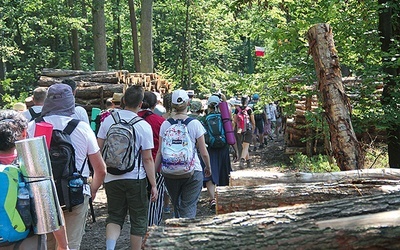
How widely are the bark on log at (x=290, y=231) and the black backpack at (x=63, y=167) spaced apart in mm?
1133

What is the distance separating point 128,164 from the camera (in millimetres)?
6133

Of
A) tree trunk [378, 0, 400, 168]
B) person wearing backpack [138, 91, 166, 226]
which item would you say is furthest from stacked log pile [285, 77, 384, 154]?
person wearing backpack [138, 91, 166, 226]

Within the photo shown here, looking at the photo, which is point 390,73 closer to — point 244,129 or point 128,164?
point 128,164

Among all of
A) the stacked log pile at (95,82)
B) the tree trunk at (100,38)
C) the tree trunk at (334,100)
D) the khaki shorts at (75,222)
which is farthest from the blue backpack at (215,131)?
the tree trunk at (100,38)

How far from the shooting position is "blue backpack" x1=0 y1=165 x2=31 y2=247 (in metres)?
3.96

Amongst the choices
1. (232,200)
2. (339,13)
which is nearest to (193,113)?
(339,13)

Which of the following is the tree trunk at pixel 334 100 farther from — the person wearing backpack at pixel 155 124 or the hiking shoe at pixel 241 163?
the hiking shoe at pixel 241 163

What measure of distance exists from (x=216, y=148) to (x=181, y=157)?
2.74m

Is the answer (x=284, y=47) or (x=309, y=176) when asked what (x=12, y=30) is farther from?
(x=309, y=176)

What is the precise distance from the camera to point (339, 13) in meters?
9.73

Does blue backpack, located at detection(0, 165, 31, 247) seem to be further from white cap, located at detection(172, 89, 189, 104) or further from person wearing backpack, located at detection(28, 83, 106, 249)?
white cap, located at detection(172, 89, 189, 104)

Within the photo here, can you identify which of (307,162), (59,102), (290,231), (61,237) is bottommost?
(307,162)

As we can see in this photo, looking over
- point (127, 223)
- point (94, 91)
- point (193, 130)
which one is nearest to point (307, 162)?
point (94, 91)

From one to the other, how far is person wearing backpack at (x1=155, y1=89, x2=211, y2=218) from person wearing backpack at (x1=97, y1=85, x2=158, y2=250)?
59 centimetres
